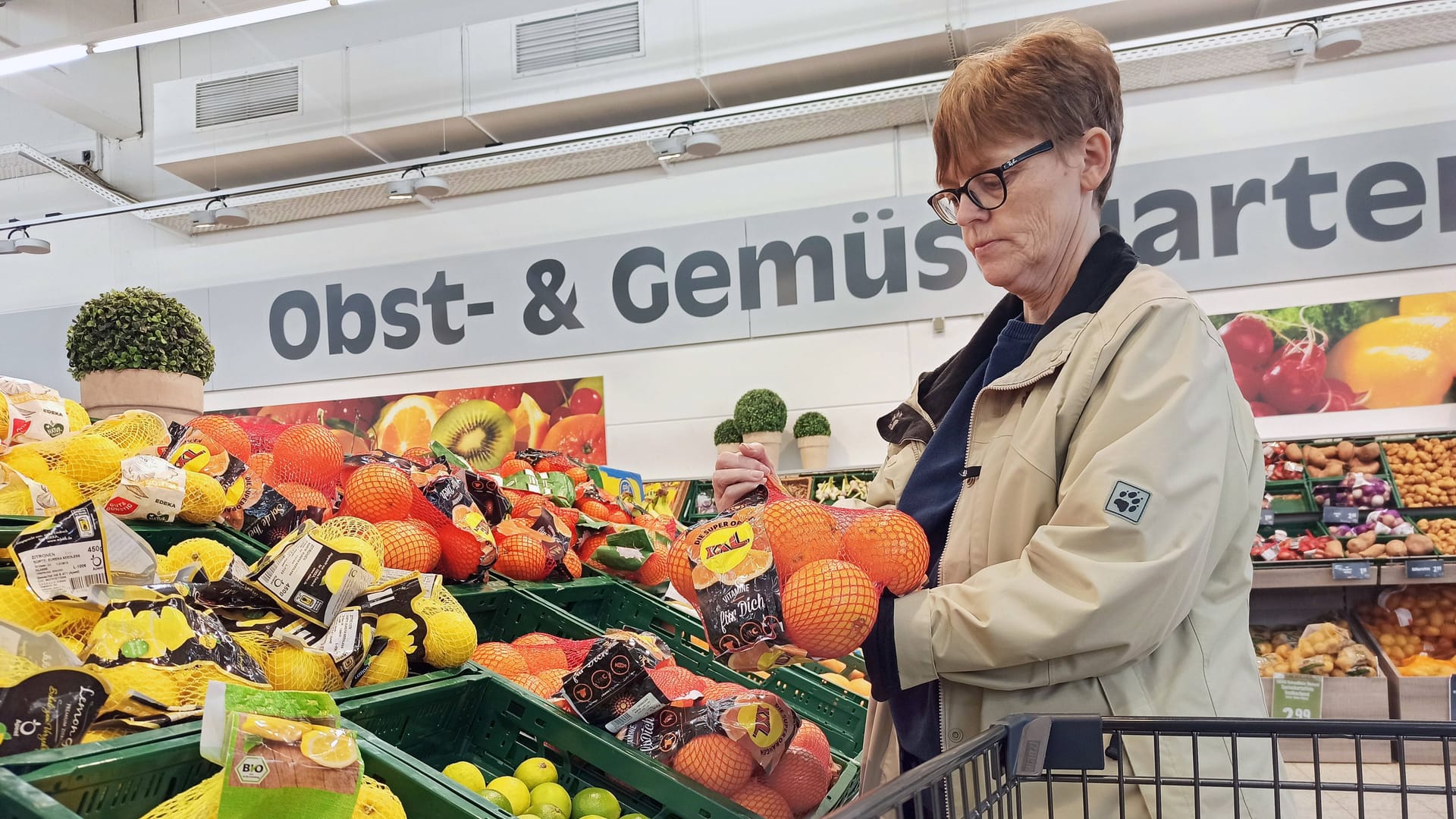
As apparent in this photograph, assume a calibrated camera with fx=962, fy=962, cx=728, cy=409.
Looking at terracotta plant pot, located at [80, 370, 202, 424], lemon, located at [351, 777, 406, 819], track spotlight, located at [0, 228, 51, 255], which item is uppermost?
track spotlight, located at [0, 228, 51, 255]

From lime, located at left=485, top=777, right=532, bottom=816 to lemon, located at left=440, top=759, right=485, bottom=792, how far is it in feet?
0.05

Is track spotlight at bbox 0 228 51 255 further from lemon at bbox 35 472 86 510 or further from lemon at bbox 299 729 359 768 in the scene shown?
lemon at bbox 299 729 359 768

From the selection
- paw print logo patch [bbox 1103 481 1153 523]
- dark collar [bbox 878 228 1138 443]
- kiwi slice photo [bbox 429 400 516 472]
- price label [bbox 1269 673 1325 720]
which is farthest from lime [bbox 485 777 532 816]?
kiwi slice photo [bbox 429 400 516 472]

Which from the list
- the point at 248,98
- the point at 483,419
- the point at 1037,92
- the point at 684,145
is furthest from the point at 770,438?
the point at 1037,92

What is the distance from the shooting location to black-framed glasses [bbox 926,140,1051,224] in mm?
1135

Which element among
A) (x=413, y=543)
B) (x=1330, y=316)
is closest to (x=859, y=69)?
(x=1330, y=316)

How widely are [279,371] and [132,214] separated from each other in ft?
5.95

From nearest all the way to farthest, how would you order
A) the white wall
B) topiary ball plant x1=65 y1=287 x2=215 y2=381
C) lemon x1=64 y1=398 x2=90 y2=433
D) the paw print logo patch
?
the paw print logo patch → lemon x1=64 y1=398 x2=90 y2=433 → topiary ball plant x1=65 y1=287 x2=215 y2=381 → the white wall

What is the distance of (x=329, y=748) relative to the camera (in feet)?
2.80

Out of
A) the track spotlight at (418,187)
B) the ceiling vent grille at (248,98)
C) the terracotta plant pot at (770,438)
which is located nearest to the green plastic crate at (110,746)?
the terracotta plant pot at (770,438)

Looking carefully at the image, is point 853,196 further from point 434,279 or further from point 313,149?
point 313,149

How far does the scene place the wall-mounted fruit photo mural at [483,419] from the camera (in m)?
7.73

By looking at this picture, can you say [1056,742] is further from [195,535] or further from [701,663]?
[195,535]

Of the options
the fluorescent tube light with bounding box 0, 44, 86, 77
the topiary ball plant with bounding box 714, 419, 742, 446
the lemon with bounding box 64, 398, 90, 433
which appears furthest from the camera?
the topiary ball plant with bounding box 714, 419, 742, 446
